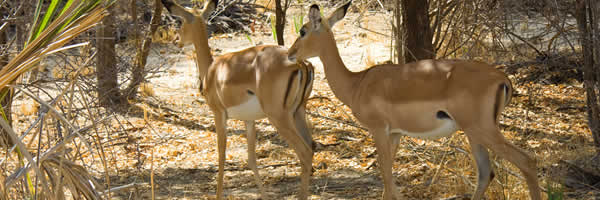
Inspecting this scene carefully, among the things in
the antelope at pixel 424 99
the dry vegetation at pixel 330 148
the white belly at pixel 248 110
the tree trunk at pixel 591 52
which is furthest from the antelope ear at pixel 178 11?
the tree trunk at pixel 591 52

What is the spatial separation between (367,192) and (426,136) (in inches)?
55.9

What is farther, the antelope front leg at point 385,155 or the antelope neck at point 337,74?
the antelope neck at point 337,74

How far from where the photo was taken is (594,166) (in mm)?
5582

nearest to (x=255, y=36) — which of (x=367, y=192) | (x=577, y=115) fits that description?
(x=577, y=115)

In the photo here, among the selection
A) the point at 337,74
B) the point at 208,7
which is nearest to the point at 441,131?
the point at 337,74

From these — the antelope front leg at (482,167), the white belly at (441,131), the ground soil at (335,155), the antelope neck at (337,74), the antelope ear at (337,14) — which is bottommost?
the ground soil at (335,155)

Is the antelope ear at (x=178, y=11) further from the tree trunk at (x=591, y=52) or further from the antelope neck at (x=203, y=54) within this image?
the tree trunk at (x=591, y=52)

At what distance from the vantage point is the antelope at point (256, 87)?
17.4 feet

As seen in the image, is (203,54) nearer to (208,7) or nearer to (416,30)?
(208,7)

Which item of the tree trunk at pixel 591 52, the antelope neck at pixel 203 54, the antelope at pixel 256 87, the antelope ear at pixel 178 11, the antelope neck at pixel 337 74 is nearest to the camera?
the antelope neck at pixel 337 74

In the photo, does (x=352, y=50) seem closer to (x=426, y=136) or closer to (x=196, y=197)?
(x=196, y=197)

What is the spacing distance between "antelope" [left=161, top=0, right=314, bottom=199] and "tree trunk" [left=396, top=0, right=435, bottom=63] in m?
1.48

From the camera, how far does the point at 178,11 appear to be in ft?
19.3

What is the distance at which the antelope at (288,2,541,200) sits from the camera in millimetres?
4379
